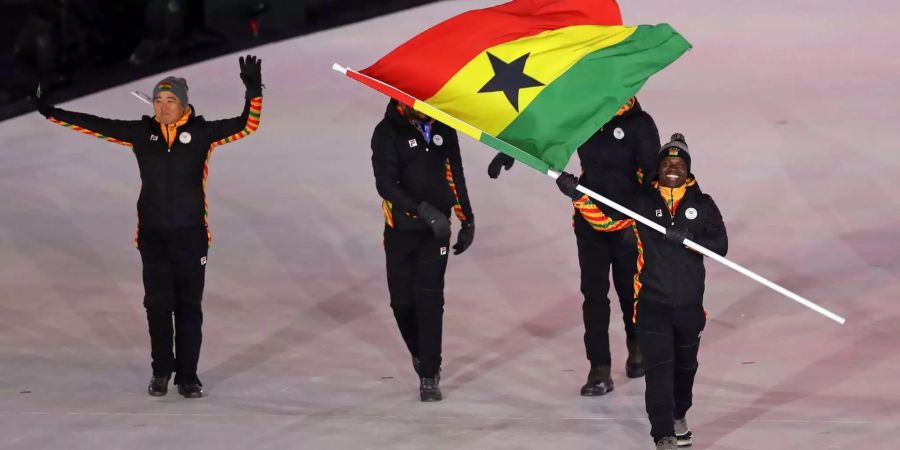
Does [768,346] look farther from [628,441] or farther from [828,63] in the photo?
[828,63]

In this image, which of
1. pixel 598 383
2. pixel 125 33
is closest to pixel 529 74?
pixel 598 383

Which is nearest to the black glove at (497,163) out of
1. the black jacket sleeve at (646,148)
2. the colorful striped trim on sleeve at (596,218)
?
the colorful striped trim on sleeve at (596,218)

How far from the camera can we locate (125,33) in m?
16.8

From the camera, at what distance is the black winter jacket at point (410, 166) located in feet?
25.8

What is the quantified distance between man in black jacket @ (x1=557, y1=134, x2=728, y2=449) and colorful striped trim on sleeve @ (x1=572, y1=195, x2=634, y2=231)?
36 centimetres

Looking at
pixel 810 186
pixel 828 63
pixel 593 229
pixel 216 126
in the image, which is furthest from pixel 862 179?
pixel 216 126

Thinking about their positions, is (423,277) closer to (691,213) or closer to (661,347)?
(661,347)

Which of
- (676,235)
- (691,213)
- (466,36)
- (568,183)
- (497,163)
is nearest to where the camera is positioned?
(676,235)

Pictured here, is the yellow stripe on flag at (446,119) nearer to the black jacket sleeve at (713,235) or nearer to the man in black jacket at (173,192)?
the man in black jacket at (173,192)

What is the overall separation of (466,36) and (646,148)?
0.98m

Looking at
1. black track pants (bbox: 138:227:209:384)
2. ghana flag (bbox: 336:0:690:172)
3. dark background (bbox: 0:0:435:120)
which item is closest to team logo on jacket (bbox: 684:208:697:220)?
ghana flag (bbox: 336:0:690:172)

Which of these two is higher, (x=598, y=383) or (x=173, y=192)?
(x=173, y=192)

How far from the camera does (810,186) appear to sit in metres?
12.0

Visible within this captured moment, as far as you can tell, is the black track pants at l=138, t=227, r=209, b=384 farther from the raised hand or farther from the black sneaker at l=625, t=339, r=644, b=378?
the black sneaker at l=625, t=339, r=644, b=378
